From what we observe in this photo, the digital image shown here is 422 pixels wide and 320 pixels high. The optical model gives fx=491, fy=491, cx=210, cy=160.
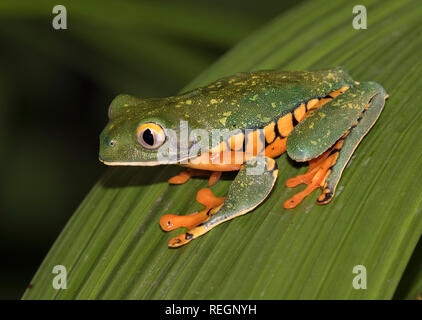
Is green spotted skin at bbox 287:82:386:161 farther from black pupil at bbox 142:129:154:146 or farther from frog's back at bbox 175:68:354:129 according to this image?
black pupil at bbox 142:129:154:146

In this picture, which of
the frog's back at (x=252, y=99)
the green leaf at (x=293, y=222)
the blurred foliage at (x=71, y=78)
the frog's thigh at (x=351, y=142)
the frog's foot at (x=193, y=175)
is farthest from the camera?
the blurred foliage at (x=71, y=78)

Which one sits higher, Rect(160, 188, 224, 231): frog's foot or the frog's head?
the frog's head

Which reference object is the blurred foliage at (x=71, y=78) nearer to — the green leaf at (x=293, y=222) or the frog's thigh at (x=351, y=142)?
the green leaf at (x=293, y=222)

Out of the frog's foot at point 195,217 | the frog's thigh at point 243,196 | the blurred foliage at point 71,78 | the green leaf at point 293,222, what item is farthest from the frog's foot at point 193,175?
the blurred foliage at point 71,78

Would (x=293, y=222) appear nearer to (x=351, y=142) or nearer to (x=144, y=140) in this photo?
(x=351, y=142)

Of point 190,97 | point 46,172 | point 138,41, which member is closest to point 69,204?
point 46,172

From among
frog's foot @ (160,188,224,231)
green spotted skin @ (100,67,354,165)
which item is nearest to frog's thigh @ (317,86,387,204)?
green spotted skin @ (100,67,354,165)

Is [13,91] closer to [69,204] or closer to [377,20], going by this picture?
[69,204]

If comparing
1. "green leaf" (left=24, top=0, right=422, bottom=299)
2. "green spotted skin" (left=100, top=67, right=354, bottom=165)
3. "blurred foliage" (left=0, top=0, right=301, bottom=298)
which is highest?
"blurred foliage" (left=0, top=0, right=301, bottom=298)
